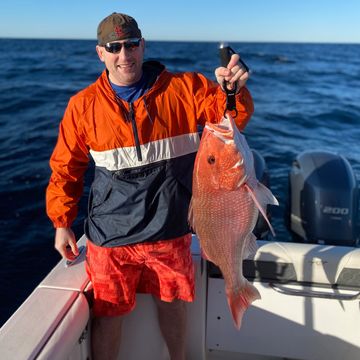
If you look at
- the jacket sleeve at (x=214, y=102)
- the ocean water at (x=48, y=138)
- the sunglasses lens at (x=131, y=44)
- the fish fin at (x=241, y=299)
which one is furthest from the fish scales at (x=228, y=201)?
the ocean water at (x=48, y=138)

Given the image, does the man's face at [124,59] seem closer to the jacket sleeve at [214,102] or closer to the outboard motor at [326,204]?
the jacket sleeve at [214,102]

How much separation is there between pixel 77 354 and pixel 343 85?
23217 mm

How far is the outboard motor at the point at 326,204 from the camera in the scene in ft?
13.9

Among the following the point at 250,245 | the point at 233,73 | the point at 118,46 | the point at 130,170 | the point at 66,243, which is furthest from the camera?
the point at 66,243

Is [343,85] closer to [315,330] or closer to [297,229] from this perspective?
[297,229]

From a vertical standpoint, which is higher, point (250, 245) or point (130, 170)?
point (130, 170)

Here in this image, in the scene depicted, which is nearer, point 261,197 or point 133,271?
point 261,197

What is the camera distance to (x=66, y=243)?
257 centimetres

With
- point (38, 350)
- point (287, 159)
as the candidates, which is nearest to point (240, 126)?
point (38, 350)

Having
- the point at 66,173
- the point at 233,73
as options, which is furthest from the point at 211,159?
the point at 66,173

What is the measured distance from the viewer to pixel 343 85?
22.4 m

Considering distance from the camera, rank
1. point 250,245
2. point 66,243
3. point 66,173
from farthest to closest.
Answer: point 66,243 → point 66,173 → point 250,245

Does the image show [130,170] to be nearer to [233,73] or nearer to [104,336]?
[233,73]

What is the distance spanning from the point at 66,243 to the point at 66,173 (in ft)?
1.55
